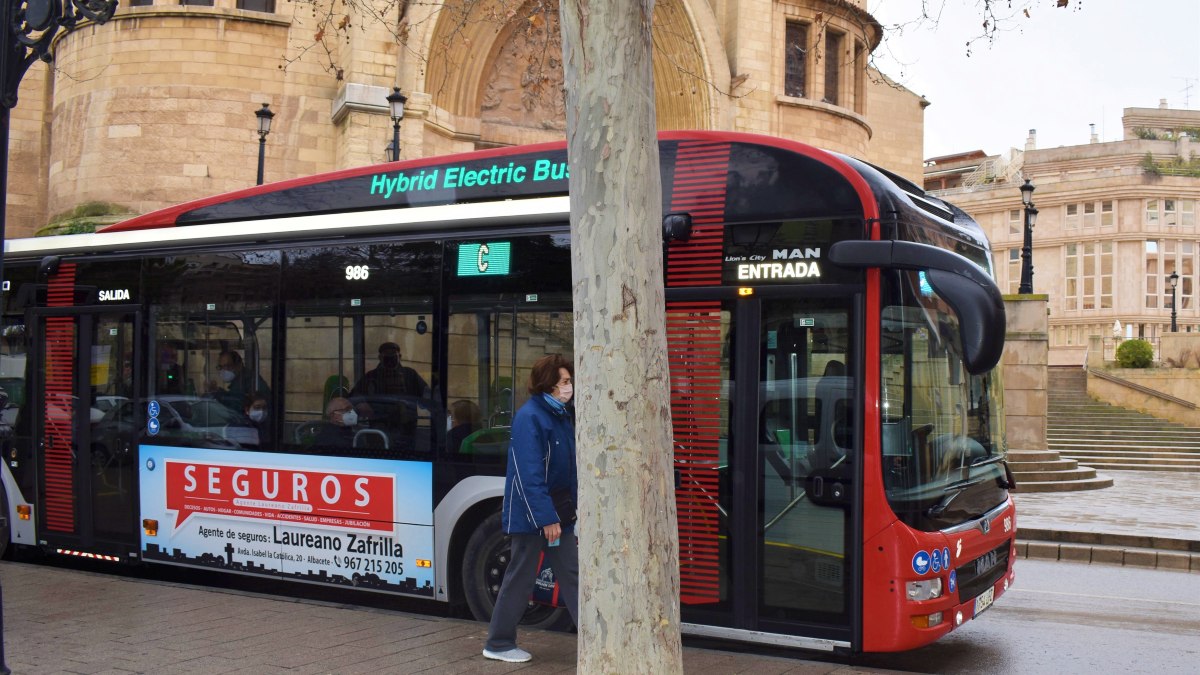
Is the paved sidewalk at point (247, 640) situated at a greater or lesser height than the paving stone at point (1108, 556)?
greater

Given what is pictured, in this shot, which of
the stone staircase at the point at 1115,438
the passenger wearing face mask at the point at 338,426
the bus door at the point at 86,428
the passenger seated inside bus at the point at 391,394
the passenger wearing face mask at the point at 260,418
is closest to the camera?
the passenger seated inside bus at the point at 391,394

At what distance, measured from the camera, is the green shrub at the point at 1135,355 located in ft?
120

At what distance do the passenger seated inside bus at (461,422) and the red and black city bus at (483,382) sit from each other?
2cm

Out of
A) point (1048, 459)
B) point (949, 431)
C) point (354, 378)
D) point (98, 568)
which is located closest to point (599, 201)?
point (949, 431)

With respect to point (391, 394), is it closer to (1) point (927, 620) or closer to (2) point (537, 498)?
(2) point (537, 498)

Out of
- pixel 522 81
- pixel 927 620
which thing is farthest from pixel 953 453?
pixel 522 81

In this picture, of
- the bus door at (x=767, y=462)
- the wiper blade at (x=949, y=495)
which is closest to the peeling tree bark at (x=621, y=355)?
the bus door at (x=767, y=462)

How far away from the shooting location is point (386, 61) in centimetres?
2406

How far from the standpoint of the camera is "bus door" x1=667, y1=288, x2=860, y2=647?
6.12 m

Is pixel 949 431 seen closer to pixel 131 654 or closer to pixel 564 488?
pixel 564 488

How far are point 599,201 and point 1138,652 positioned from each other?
4.74 meters

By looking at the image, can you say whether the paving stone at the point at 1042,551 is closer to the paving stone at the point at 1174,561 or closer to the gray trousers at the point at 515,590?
the paving stone at the point at 1174,561

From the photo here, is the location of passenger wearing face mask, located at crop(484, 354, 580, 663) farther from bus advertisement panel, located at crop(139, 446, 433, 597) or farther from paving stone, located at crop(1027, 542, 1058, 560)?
paving stone, located at crop(1027, 542, 1058, 560)

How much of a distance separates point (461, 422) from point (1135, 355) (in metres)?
34.2
